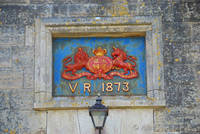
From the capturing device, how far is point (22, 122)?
7.44 meters

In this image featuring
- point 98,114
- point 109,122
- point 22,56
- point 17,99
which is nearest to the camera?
point 98,114

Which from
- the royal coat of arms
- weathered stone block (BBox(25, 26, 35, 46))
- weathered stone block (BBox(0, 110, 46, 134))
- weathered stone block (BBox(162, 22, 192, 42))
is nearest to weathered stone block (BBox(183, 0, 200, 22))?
weathered stone block (BBox(162, 22, 192, 42))

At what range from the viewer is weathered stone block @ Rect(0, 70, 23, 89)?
7586 millimetres

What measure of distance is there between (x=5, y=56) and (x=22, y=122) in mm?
1066

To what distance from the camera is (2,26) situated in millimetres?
7824

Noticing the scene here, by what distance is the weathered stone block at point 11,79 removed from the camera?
7586mm

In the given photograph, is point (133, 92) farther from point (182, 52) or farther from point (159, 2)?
point (159, 2)

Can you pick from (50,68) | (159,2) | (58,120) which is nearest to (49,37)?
(50,68)

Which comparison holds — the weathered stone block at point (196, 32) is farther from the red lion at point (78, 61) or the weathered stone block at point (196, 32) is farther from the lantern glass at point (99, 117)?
the lantern glass at point (99, 117)

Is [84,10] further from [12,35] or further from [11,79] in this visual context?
[11,79]

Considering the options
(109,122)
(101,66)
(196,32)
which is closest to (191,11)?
(196,32)

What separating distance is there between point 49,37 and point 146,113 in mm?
1898

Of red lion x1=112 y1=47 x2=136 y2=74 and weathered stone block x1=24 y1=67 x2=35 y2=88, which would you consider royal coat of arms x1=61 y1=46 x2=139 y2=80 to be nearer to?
red lion x1=112 y1=47 x2=136 y2=74

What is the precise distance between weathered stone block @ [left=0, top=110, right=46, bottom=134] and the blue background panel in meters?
0.49
